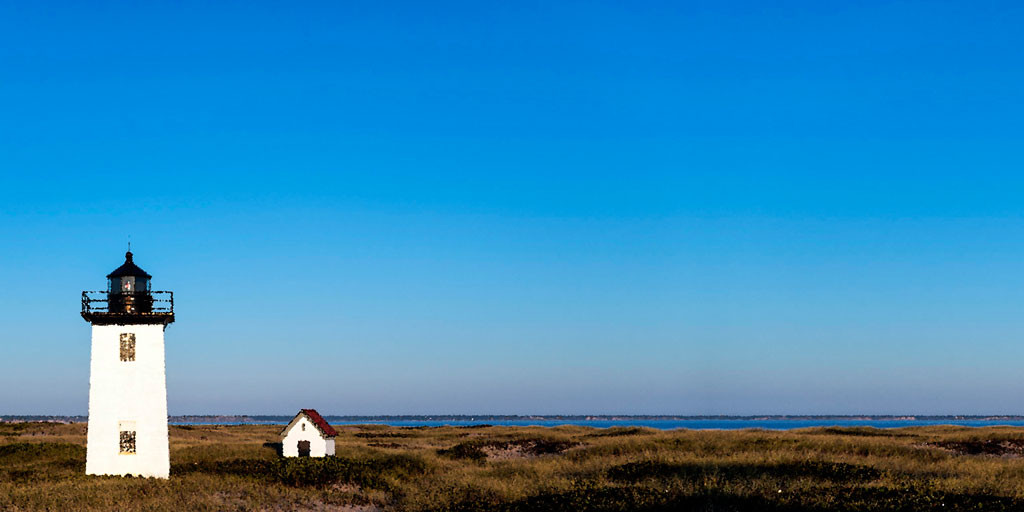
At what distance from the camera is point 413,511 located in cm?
2816

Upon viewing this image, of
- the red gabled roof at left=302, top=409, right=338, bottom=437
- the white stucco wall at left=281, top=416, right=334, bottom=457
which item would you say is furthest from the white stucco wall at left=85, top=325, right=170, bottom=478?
the red gabled roof at left=302, top=409, right=338, bottom=437

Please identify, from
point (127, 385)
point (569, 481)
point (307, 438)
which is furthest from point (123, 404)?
point (569, 481)

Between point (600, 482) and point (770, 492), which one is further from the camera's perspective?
point (600, 482)

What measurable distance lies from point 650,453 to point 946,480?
51.1 feet

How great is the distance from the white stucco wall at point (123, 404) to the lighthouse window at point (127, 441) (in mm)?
156

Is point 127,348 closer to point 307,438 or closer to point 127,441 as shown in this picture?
point 127,441

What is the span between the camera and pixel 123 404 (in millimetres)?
34156

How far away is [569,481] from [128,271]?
66.3 ft

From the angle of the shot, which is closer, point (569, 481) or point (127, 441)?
point (569, 481)

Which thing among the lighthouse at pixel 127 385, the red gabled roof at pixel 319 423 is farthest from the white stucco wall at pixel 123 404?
the red gabled roof at pixel 319 423

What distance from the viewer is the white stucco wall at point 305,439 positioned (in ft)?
150

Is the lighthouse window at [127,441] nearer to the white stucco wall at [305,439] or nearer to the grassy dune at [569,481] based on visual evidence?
the grassy dune at [569,481]

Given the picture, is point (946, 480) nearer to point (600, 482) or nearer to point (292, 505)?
point (600, 482)

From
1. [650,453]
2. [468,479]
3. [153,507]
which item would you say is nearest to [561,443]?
[650,453]
